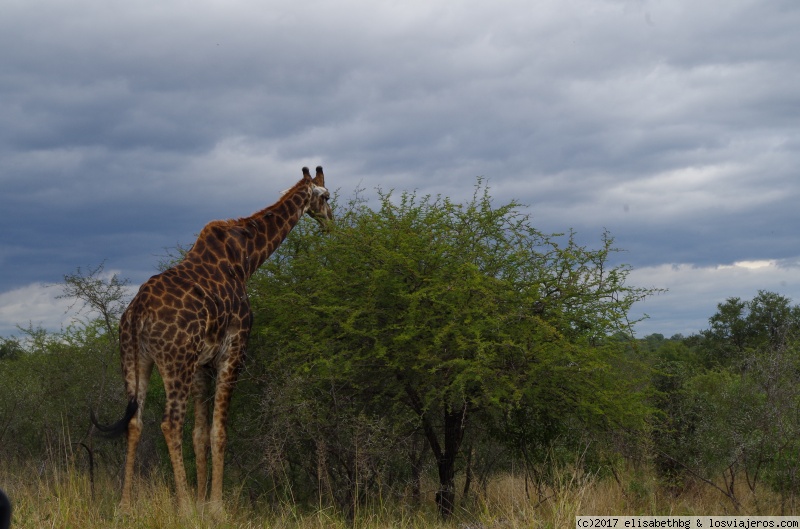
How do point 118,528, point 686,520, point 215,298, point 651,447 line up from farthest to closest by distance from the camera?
point 651,447 → point 215,298 → point 686,520 → point 118,528

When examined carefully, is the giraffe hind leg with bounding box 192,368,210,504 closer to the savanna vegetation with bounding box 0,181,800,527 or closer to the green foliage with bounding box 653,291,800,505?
the savanna vegetation with bounding box 0,181,800,527

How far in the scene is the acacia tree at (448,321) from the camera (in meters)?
11.5

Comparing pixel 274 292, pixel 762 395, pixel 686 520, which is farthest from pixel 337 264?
pixel 762 395

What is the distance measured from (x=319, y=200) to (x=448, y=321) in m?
3.45

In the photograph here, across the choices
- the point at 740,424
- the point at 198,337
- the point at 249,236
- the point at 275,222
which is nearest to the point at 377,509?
the point at 198,337

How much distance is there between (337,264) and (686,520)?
19.9 feet

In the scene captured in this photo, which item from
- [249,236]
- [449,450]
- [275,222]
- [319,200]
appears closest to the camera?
[249,236]

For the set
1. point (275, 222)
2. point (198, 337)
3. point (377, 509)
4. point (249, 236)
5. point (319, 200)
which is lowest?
point (377, 509)

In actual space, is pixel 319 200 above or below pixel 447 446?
above

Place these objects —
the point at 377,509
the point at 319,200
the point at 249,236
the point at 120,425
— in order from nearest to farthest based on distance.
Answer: the point at 120,425
the point at 377,509
the point at 249,236
the point at 319,200

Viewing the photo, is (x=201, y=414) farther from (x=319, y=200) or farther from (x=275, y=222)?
(x=319, y=200)

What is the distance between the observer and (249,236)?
1261cm

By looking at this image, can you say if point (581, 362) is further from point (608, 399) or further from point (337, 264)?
point (337, 264)

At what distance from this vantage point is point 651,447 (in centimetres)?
1355
